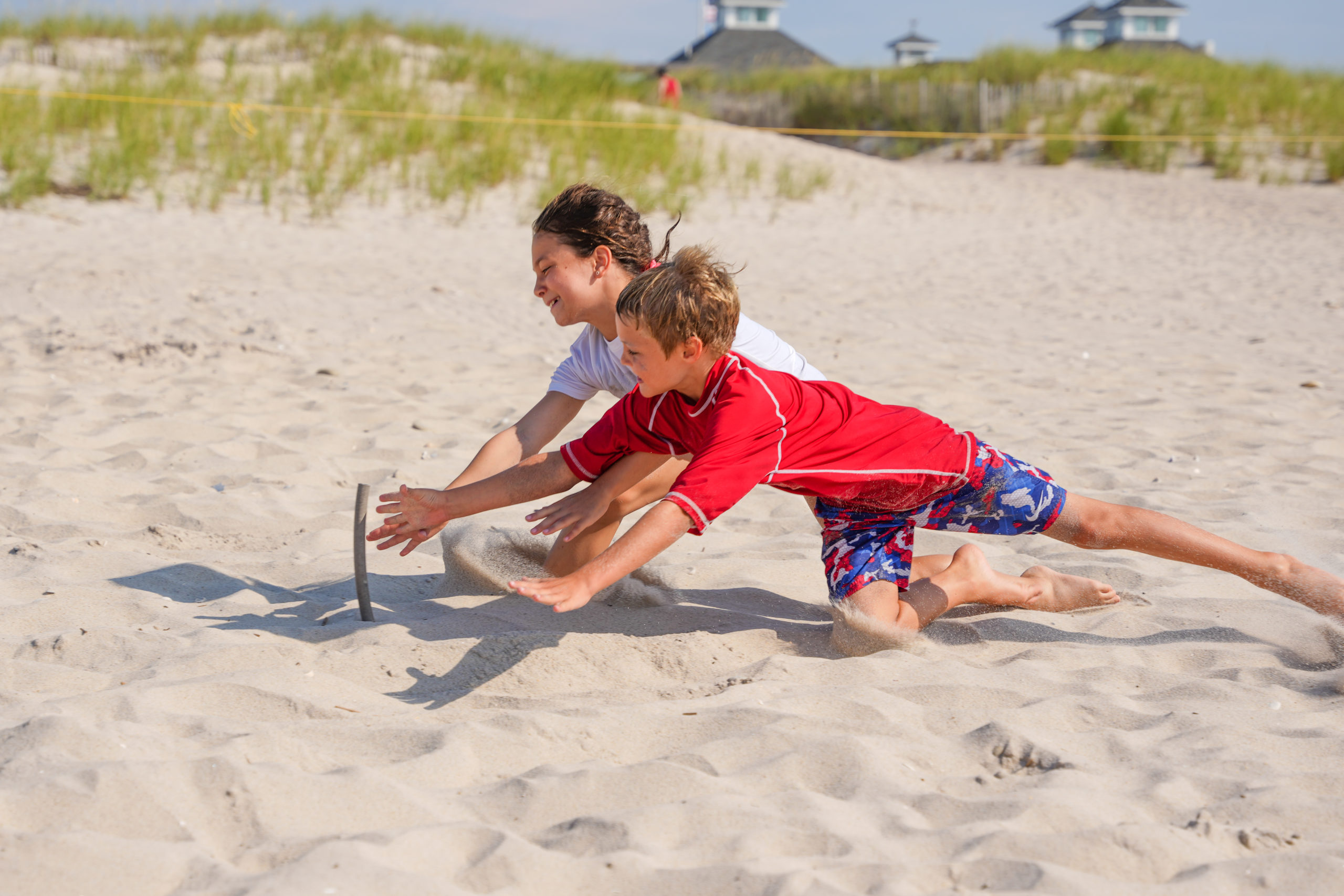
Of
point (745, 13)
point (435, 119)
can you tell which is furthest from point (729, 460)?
point (745, 13)

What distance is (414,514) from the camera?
265 cm

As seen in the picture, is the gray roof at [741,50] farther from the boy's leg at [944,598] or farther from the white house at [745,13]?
the boy's leg at [944,598]

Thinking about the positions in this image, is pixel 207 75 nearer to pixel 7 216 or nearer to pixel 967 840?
pixel 7 216

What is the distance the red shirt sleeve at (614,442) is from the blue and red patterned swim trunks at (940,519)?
0.50 m

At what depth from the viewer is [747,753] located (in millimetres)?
2137

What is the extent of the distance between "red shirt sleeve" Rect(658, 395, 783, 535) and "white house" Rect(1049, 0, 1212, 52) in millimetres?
47926

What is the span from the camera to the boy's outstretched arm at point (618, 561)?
84.1 inches

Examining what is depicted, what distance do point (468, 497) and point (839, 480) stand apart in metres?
0.90

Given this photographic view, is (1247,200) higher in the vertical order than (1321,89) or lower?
lower

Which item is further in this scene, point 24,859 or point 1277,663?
point 1277,663

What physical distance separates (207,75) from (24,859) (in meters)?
14.1

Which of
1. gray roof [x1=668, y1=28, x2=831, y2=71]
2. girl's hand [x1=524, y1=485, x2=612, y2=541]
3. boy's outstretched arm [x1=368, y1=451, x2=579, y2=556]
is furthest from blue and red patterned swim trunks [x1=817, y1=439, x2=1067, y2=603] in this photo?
gray roof [x1=668, y1=28, x2=831, y2=71]

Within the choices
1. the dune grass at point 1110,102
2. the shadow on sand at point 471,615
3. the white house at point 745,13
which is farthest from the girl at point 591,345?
the white house at point 745,13

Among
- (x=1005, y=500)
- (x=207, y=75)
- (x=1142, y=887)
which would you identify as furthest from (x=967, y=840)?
(x=207, y=75)
